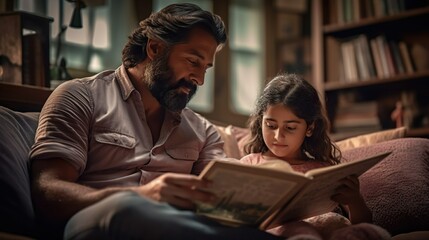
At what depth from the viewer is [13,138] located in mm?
1418

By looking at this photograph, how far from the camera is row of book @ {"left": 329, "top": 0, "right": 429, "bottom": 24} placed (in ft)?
10.5

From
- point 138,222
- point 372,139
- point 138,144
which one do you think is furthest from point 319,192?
point 372,139

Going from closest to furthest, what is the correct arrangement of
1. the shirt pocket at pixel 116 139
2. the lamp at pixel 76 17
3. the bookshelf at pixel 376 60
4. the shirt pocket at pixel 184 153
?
the shirt pocket at pixel 116 139 → the shirt pocket at pixel 184 153 → the lamp at pixel 76 17 → the bookshelf at pixel 376 60

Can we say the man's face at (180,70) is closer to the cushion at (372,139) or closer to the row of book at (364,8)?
the cushion at (372,139)

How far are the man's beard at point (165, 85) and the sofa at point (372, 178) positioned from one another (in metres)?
0.31

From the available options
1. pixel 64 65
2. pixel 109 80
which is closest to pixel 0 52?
pixel 64 65

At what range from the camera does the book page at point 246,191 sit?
1083 millimetres

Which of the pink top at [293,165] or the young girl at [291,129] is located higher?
the young girl at [291,129]

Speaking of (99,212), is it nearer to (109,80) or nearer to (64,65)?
(109,80)

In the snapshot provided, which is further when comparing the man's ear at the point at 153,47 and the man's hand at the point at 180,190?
the man's ear at the point at 153,47

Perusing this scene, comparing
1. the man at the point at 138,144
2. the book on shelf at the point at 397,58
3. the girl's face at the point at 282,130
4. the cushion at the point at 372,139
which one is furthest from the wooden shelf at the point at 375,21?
the man at the point at 138,144

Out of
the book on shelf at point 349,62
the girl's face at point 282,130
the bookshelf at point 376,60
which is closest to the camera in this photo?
the girl's face at point 282,130

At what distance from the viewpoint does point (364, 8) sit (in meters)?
3.32

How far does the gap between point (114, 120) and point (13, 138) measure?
266 millimetres
